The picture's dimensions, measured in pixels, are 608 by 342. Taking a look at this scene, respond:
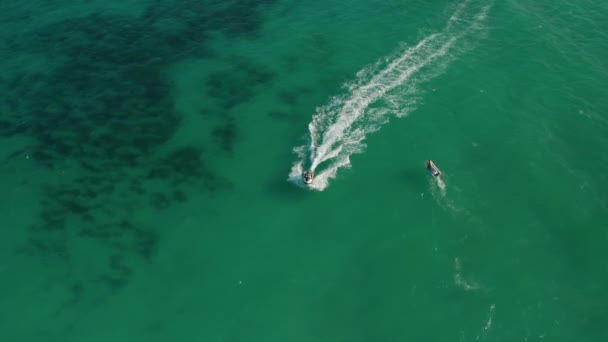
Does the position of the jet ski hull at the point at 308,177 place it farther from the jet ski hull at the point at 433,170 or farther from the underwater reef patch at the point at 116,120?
the jet ski hull at the point at 433,170

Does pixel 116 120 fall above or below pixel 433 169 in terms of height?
above

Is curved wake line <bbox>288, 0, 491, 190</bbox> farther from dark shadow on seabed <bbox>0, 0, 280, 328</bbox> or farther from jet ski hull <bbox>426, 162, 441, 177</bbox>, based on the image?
dark shadow on seabed <bbox>0, 0, 280, 328</bbox>

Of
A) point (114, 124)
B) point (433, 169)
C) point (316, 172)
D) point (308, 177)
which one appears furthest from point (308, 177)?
point (114, 124)

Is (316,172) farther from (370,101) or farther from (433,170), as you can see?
(370,101)

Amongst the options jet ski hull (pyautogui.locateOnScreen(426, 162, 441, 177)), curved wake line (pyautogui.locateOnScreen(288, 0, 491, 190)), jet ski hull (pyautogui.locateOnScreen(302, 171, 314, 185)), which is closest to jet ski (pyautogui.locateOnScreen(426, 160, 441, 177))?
jet ski hull (pyautogui.locateOnScreen(426, 162, 441, 177))

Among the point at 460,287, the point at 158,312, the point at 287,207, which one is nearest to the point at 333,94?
the point at 287,207

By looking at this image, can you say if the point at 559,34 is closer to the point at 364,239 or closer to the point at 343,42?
the point at 343,42

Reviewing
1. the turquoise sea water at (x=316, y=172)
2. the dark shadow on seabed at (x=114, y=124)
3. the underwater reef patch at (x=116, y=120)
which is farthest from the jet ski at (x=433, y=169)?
the underwater reef patch at (x=116, y=120)
